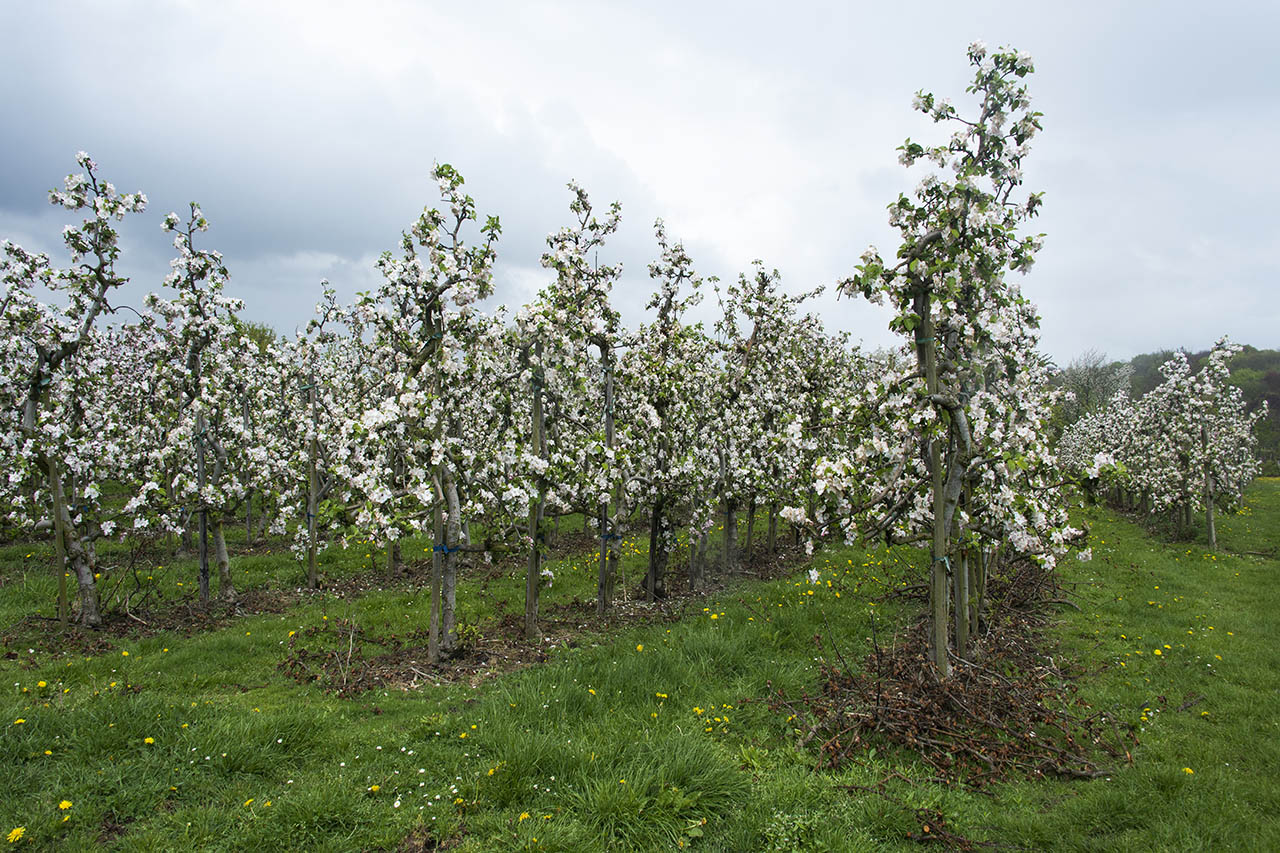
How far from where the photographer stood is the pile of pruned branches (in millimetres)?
6023

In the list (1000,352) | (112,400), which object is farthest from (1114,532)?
(112,400)

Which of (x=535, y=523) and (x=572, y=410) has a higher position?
(x=572, y=410)

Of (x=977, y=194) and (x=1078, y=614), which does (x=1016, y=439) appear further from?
(x=1078, y=614)

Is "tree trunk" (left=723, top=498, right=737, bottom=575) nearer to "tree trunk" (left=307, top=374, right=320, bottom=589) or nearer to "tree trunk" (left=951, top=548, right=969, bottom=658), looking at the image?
"tree trunk" (left=951, top=548, right=969, bottom=658)

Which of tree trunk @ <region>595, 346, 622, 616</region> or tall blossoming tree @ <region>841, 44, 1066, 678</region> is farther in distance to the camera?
tree trunk @ <region>595, 346, 622, 616</region>

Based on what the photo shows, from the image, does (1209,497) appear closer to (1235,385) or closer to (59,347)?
(59,347)

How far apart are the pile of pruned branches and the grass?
230 millimetres

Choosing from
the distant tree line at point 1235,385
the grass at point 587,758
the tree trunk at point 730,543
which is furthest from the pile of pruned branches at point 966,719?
the distant tree line at point 1235,385

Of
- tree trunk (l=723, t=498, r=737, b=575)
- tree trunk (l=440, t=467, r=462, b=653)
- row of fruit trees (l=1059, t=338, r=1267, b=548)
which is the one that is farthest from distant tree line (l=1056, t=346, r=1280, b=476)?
tree trunk (l=440, t=467, r=462, b=653)

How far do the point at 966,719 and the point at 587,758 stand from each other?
4090 mm

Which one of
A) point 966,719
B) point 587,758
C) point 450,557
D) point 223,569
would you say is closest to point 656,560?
point 450,557

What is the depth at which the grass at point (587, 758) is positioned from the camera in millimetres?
4902

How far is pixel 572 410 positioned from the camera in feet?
44.7

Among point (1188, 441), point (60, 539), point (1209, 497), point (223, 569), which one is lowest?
point (223, 569)
